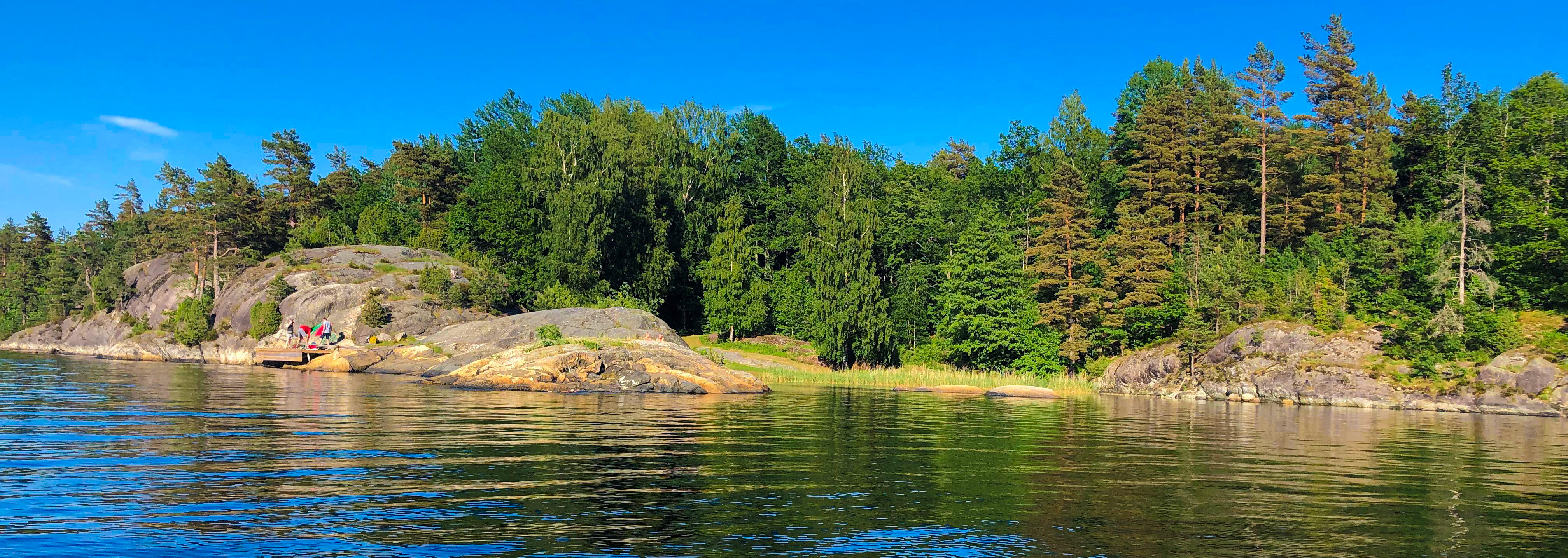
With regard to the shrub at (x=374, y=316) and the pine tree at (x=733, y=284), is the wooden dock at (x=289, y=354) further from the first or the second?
the pine tree at (x=733, y=284)

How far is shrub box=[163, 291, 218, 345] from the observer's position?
7719 cm

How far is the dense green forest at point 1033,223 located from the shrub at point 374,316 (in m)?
6.74

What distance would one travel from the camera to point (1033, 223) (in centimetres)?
8012

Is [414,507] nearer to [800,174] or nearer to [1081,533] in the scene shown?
[1081,533]

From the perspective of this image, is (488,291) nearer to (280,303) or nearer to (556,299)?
(556,299)

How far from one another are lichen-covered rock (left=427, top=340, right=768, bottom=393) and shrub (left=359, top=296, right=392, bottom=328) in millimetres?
22789

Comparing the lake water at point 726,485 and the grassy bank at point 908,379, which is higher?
the lake water at point 726,485

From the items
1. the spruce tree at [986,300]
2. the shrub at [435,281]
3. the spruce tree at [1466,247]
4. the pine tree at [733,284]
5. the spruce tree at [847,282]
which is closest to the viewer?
the spruce tree at [1466,247]

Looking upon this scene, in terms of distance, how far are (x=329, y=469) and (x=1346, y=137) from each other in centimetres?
7514

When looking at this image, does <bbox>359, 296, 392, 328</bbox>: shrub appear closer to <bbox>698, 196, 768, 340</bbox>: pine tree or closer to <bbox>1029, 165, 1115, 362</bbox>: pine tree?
<bbox>698, 196, 768, 340</bbox>: pine tree

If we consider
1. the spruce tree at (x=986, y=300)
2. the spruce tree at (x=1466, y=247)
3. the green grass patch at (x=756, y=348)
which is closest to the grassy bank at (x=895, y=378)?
the spruce tree at (x=986, y=300)

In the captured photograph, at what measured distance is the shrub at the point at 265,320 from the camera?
71938mm

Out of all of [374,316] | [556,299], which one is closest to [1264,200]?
[556,299]

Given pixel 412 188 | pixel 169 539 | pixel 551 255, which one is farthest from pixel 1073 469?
pixel 412 188
